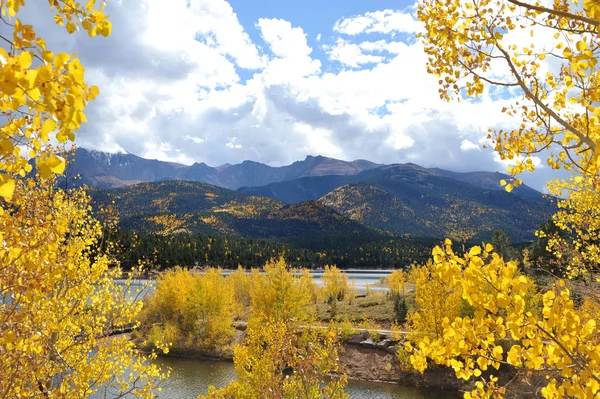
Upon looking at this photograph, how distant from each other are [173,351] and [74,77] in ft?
138

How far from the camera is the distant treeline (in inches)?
4102

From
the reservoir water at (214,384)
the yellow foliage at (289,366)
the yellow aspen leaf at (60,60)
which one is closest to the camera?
the yellow aspen leaf at (60,60)

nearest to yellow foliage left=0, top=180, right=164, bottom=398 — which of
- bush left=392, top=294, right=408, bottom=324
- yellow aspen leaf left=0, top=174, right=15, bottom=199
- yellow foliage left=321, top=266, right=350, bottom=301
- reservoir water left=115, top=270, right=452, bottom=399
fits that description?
yellow aspen leaf left=0, top=174, right=15, bottom=199

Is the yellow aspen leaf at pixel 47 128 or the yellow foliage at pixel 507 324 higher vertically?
the yellow aspen leaf at pixel 47 128

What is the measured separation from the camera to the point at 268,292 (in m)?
29.6

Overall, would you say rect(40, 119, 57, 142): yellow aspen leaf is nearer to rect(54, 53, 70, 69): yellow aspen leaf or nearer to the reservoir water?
rect(54, 53, 70, 69): yellow aspen leaf

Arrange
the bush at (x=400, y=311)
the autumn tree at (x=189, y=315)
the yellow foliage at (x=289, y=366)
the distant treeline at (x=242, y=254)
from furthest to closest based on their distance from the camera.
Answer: the distant treeline at (x=242, y=254)
the autumn tree at (x=189, y=315)
the bush at (x=400, y=311)
the yellow foliage at (x=289, y=366)

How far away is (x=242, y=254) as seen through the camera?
128750 millimetres

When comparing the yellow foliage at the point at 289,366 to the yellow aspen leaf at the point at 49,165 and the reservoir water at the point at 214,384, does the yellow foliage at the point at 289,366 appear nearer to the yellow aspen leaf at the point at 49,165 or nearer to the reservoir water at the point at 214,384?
the yellow aspen leaf at the point at 49,165

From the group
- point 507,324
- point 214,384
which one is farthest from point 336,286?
point 507,324

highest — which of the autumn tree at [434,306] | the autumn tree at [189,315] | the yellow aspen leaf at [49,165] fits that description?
the yellow aspen leaf at [49,165]

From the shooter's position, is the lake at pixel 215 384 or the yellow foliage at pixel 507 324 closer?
the yellow foliage at pixel 507 324

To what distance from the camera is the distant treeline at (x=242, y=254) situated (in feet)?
342

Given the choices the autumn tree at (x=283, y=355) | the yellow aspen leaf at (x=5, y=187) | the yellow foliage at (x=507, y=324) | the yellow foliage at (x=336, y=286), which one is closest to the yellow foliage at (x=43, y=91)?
the yellow aspen leaf at (x=5, y=187)
